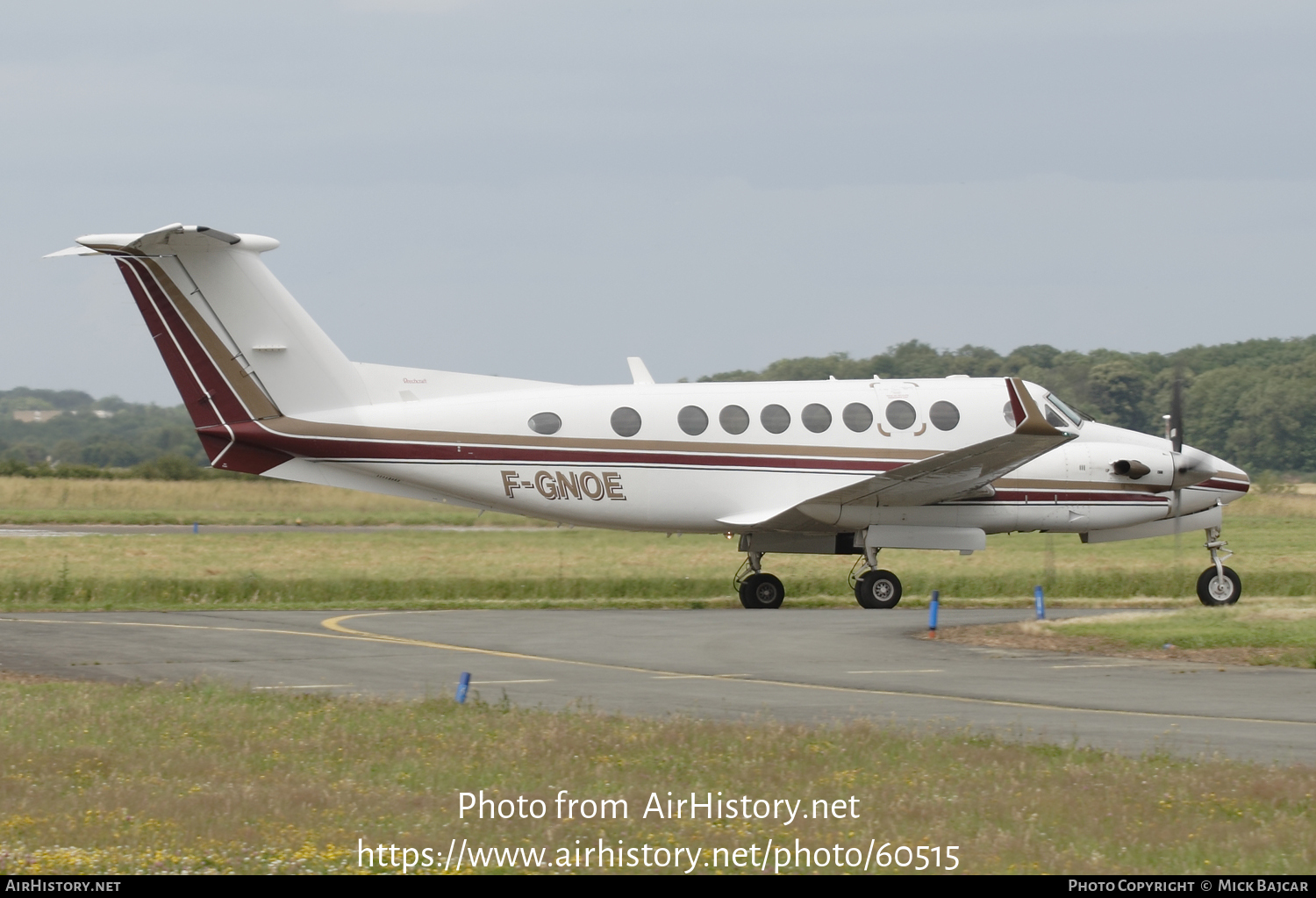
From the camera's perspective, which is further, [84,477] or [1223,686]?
[84,477]

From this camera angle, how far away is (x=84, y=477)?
70.2 m

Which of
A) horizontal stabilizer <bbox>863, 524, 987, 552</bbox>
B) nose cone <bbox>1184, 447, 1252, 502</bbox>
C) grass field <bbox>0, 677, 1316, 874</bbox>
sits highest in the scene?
nose cone <bbox>1184, 447, 1252, 502</bbox>

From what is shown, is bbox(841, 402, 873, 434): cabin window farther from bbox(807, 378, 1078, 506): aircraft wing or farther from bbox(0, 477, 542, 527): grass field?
bbox(0, 477, 542, 527): grass field

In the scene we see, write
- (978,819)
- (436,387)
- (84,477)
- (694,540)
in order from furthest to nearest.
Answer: (84,477) < (694,540) < (436,387) < (978,819)

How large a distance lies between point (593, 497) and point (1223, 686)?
40.2 ft

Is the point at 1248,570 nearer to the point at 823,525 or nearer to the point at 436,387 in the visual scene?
the point at 823,525

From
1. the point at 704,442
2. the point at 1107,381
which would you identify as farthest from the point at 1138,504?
the point at 1107,381

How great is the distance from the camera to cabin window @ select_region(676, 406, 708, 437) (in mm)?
25422

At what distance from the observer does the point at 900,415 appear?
26094 mm

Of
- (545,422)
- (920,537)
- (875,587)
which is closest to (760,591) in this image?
(875,587)

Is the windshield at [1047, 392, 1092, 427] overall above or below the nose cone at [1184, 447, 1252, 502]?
above

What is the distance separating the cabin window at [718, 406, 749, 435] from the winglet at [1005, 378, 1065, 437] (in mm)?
4675

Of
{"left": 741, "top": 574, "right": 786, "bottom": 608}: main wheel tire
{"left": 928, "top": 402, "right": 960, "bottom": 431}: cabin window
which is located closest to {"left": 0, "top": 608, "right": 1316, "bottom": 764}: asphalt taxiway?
{"left": 741, "top": 574, "right": 786, "bottom": 608}: main wheel tire
